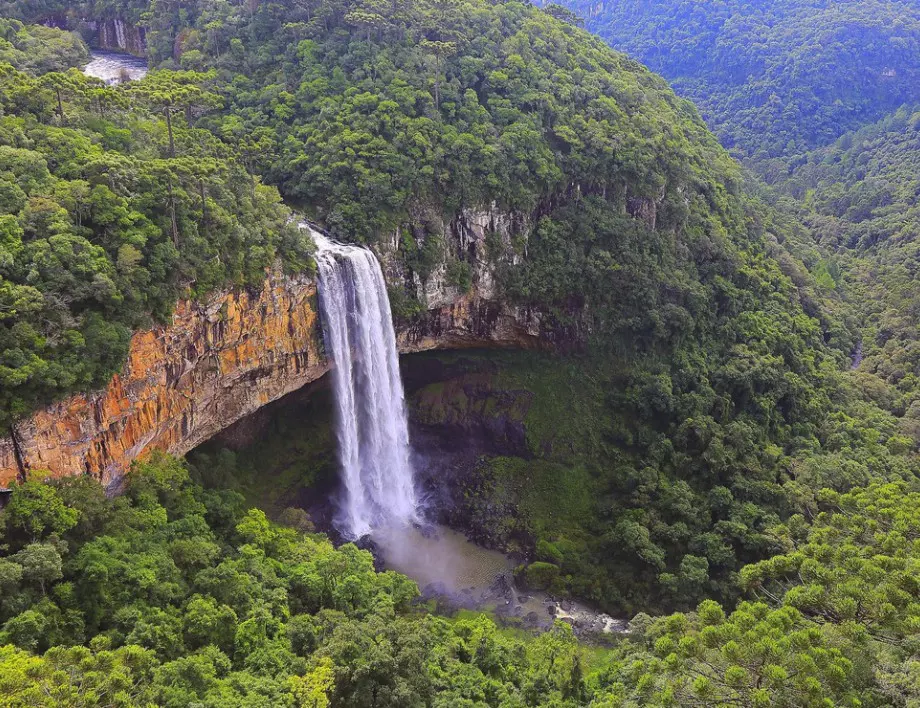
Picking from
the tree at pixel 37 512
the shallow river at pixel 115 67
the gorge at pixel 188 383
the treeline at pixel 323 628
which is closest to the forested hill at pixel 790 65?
the gorge at pixel 188 383

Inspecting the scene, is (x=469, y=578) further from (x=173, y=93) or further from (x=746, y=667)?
(x=173, y=93)

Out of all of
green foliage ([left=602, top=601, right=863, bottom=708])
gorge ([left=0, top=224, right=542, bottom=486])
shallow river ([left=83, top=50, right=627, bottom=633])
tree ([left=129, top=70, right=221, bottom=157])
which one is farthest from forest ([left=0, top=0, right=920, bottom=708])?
shallow river ([left=83, top=50, right=627, bottom=633])

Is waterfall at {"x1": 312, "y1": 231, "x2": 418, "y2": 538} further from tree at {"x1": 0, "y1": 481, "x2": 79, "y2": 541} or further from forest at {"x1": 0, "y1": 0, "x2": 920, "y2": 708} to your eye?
tree at {"x1": 0, "y1": 481, "x2": 79, "y2": 541}

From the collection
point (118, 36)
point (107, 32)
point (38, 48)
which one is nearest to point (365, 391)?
point (38, 48)

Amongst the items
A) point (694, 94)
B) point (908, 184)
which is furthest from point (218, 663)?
point (694, 94)

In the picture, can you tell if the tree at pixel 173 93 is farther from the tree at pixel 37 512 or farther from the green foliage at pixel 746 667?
the green foliage at pixel 746 667

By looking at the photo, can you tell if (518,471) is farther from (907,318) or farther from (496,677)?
(907,318)
